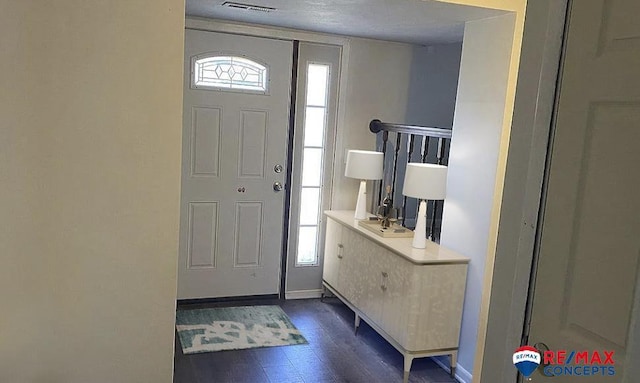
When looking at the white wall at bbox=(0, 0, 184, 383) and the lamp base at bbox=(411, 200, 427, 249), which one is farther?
the lamp base at bbox=(411, 200, 427, 249)

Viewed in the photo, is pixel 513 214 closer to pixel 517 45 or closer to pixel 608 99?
pixel 608 99

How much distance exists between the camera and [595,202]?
1283mm

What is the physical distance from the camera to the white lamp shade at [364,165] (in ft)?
13.5

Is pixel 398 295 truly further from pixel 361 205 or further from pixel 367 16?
pixel 367 16

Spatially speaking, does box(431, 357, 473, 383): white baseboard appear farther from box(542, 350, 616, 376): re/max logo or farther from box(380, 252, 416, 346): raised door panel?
box(542, 350, 616, 376): re/max logo

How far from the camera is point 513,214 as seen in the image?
4.92 feet

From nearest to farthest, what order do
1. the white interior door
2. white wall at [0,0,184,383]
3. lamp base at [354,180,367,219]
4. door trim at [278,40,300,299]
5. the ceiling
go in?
the white interior door → white wall at [0,0,184,383] → the ceiling → lamp base at [354,180,367,219] → door trim at [278,40,300,299]

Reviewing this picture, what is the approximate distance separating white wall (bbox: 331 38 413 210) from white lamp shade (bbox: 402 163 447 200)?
123 cm

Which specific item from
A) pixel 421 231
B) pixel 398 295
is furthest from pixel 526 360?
pixel 421 231

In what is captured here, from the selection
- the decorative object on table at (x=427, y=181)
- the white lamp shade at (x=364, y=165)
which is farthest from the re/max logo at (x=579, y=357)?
the white lamp shade at (x=364, y=165)

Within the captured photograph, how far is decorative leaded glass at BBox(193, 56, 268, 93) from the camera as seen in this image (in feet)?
13.5

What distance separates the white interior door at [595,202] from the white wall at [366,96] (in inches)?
125

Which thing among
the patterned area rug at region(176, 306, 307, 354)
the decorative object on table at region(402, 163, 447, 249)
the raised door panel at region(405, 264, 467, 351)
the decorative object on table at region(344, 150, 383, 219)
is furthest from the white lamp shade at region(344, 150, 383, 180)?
the patterned area rug at region(176, 306, 307, 354)

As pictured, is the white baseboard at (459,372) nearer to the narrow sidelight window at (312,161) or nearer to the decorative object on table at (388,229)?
the decorative object on table at (388,229)
